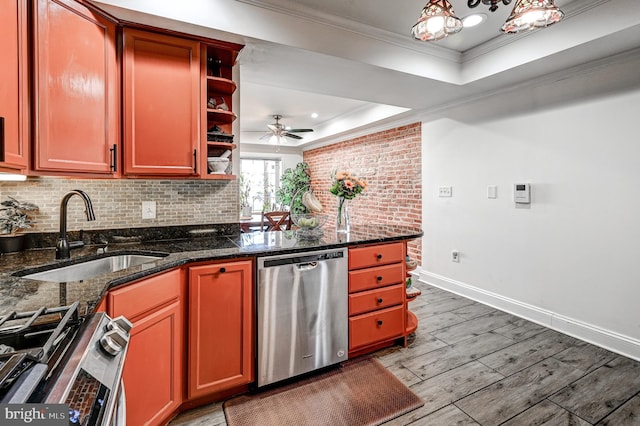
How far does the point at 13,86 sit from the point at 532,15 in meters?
2.50

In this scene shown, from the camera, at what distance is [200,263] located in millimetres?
1743

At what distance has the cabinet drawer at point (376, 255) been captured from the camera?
7.30 ft

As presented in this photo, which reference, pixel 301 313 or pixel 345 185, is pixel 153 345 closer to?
pixel 301 313

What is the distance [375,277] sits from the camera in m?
2.33

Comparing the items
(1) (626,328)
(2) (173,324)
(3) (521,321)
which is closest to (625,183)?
(1) (626,328)

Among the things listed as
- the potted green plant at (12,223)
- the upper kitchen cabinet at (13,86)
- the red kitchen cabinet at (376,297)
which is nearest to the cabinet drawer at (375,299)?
the red kitchen cabinet at (376,297)

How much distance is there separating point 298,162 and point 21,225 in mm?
6248

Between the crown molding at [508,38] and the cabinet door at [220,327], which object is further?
the crown molding at [508,38]

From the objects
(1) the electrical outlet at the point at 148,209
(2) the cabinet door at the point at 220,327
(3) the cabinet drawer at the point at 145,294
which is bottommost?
(2) the cabinet door at the point at 220,327

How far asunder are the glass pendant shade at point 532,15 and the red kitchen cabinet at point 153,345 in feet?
7.28

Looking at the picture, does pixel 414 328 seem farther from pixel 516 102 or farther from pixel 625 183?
pixel 516 102

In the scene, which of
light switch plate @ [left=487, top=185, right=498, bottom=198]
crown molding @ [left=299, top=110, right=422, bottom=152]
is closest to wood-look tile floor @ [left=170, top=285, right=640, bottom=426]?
light switch plate @ [left=487, top=185, right=498, bottom=198]

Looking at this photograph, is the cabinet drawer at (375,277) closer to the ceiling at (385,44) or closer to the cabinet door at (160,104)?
the cabinet door at (160,104)

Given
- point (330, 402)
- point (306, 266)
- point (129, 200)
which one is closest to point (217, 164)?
point (129, 200)
